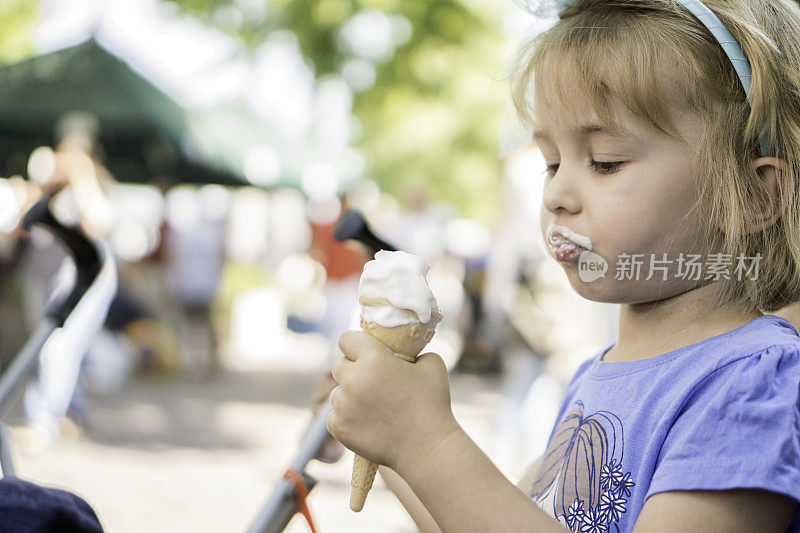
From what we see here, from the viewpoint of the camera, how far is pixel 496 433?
6.00 meters

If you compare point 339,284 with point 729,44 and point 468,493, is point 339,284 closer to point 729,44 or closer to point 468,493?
point 729,44

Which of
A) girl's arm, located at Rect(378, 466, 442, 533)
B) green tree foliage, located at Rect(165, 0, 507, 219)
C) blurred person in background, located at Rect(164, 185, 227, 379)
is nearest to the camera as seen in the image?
girl's arm, located at Rect(378, 466, 442, 533)

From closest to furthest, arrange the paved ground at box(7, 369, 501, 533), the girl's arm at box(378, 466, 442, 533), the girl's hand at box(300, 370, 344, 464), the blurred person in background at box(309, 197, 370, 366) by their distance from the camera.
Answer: the girl's arm at box(378, 466, 442, 533) < the girl's hand at box(300, 370, 344, 464) < the paved ground at box(7, 369, 501, 533) < the blurred person in background at box(309, 197, 370, 366)

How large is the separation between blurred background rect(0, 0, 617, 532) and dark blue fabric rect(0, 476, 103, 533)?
3.75ft

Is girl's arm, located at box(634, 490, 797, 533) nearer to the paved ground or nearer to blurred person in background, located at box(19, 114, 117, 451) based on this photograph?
blurred person in background, located at box(19, 114, 117, 451)

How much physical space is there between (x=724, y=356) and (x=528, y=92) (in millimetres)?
618

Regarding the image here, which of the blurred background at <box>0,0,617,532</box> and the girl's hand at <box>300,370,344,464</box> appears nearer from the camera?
the girl's hand at <box>300,370,344,464</box>

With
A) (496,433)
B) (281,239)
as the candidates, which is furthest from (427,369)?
(281,239)

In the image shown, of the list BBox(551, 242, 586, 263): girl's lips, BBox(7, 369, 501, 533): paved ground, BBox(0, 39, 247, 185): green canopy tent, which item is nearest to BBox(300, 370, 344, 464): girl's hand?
BBox(551, 242, 586, 263): girl's lips

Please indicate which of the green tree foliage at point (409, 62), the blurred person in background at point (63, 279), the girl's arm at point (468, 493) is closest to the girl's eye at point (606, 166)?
the girl's arm at point (468, 493)

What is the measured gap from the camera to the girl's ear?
4.20 feet

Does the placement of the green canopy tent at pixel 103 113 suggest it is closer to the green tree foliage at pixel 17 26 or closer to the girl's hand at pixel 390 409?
the green tree foliage at pixel 17 26

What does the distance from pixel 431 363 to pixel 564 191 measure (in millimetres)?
365

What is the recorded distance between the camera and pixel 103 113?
10.5 metres
